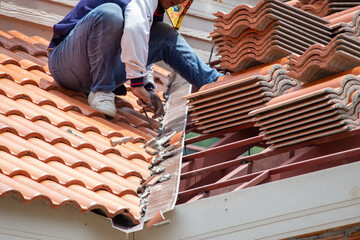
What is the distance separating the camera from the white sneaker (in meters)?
5.59

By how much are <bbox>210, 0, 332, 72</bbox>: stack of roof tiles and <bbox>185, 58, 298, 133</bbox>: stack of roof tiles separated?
12cm

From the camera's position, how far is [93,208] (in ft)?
12.8

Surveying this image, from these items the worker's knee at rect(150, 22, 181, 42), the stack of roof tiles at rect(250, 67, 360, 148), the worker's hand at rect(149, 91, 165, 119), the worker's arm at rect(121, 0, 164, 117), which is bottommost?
the stack of roof tiles at rect(250, 67, 360, 148)

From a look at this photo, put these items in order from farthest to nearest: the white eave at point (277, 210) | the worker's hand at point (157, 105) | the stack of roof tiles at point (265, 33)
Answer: the worker's hand at point (157, 105) → the stack of roof tiles at point (265, 33) → the white eave at point (277, 210)

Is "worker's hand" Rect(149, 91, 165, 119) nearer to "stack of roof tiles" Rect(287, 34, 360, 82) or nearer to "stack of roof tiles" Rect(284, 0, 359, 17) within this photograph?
"stack of roof tiles" Rect(287, 34, 360, 82)

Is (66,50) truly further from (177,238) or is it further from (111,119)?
(177,238)

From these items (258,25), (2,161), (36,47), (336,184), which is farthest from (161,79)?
(336,184)

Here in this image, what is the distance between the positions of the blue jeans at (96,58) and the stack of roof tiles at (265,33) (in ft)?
2.04

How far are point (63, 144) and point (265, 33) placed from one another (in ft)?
5.36

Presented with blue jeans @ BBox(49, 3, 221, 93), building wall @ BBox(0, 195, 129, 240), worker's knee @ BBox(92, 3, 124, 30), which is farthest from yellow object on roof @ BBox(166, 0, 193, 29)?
building wall @ BBox(0, 195, 129, 240)

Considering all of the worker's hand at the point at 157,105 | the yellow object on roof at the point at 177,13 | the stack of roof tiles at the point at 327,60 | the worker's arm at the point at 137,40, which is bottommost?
the stack of roof tiles at the point at 327,60

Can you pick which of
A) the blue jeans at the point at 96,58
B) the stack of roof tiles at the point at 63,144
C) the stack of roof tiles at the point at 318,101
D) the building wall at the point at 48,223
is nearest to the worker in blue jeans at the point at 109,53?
the blue jeans at the point at 96,58

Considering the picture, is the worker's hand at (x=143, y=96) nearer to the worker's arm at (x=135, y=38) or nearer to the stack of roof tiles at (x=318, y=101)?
the worker's arm at (x=135, y=38)

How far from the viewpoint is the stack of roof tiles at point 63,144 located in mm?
4027
